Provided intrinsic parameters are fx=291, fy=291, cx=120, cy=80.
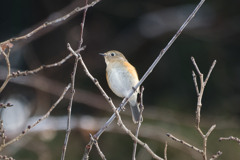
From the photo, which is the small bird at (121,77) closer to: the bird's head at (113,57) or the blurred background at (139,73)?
the bird's head at (113,57)

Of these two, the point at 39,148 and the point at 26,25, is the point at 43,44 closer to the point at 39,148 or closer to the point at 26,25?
the point at 26,25

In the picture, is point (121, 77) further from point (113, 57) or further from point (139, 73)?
point (139, 73)

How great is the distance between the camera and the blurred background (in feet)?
17.7

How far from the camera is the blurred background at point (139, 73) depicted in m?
5.41

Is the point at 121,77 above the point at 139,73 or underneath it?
underneath

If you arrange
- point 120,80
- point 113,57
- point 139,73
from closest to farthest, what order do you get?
point 120,80 → point 113,57 → point 139,73

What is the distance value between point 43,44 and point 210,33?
3511 mm

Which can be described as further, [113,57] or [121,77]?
[113,57]

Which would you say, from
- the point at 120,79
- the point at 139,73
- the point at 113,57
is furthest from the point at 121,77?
the point at 139,73

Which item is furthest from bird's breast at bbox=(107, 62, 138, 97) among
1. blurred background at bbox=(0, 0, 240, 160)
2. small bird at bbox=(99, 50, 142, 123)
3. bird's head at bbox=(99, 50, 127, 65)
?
blurred background at bbox=(0, 0, 240, 160)

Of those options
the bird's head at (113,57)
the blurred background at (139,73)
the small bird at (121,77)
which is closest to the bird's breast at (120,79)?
the small bird at (121,77)

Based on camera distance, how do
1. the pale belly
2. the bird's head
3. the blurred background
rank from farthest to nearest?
the blurred background, the bird's head, the pale belly

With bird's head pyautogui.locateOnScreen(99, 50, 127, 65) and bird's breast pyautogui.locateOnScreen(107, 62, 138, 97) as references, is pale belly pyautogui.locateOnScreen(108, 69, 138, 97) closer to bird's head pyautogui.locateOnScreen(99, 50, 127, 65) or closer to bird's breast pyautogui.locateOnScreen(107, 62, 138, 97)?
bird's breast pyautogui.locateOnScreen(107, 62, 138, 97)

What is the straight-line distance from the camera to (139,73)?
596 centimetres
